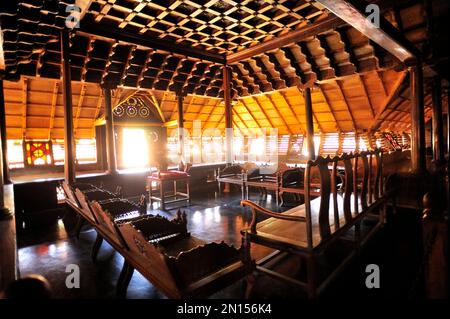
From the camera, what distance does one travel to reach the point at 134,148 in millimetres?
10727

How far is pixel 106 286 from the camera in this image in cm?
320

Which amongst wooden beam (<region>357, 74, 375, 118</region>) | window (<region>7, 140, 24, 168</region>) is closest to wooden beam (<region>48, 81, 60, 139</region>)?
window (<region>7, 140, 24, 168</region>)

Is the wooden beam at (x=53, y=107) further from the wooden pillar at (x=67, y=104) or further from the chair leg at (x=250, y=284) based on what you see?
the chair leg at (x=250, y=284)

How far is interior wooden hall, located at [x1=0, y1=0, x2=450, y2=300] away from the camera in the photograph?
8.59 feet

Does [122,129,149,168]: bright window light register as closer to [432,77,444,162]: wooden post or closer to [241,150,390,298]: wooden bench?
[241,150,390,298]: wooden bench

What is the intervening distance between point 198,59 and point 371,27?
4.93 metres

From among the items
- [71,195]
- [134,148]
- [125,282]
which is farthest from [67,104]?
[134,148]

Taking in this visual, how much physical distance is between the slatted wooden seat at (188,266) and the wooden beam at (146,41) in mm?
5097

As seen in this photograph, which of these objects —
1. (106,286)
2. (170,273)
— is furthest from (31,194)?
(170,273)

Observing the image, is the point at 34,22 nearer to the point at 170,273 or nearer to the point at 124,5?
the point at 124,5

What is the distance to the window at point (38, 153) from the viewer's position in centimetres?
895
